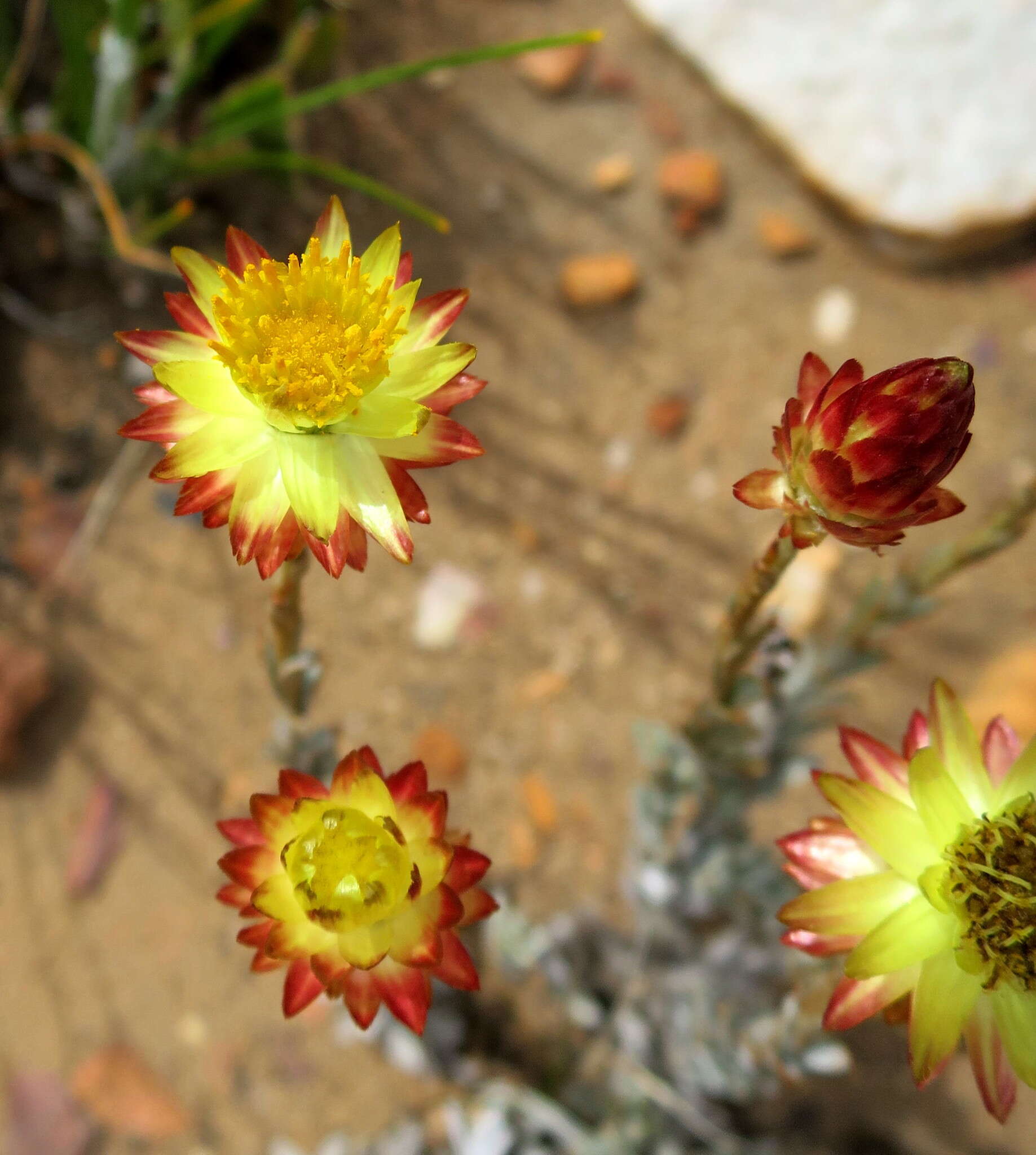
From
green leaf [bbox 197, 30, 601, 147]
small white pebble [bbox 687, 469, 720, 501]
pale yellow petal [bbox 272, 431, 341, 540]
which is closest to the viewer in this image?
pale yellow petal [bbox 272, 431, 341, 540]

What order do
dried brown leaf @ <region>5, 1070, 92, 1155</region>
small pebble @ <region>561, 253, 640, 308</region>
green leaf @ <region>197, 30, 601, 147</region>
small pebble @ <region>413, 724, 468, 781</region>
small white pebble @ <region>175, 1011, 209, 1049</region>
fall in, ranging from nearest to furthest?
green leaf @ <region>197, 30, 601, 147</region>
dried brown leaf @ <region>5, 1070, 92, 1155</region>
small white pebble @ <region>175, 1011, 209, 1049</region>
small pebble @ <region>413, 724, 468, 781</region>
small pebble @ <region>561, 253, 640, 308</region>

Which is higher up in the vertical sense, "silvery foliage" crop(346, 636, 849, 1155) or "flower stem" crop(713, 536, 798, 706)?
"flower stem" crop(713, 536, 798, 706)

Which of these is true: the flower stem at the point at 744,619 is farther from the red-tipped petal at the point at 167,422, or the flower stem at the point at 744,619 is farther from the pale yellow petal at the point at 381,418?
the red-tipped petal at the point at 167,422

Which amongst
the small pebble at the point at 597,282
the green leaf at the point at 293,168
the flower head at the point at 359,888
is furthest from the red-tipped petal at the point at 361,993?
the small pebble at the point at 597,282

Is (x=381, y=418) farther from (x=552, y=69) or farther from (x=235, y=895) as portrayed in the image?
(x=552, y=69)

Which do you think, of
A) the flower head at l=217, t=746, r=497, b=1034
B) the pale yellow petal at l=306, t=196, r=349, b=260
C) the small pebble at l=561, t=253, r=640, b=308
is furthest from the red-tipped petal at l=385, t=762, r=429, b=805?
the small pebble at l=561, t=253, r=640, b=308

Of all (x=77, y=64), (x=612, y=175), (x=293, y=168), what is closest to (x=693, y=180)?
(x=612, y=175)

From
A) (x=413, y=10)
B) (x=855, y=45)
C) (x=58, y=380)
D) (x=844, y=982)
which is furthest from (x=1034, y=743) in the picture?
(x=413, y=10)

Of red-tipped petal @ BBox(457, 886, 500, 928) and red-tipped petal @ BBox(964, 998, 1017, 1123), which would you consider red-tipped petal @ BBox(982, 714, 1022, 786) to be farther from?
red-tipped petal @ BBox(457, 886, 500, 928)
